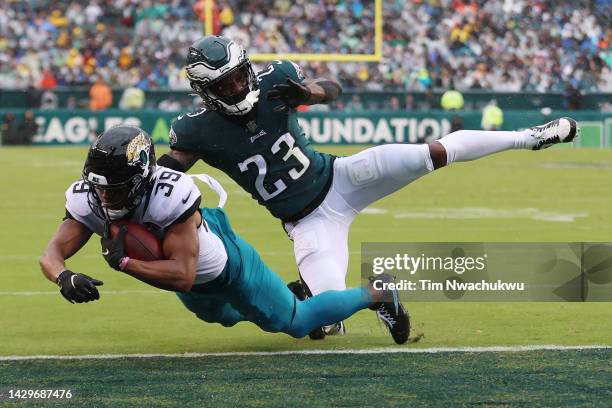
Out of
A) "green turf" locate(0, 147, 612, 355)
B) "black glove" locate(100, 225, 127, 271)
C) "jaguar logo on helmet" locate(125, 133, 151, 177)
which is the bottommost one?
"green turf" locate(0, 147, 612, 355)

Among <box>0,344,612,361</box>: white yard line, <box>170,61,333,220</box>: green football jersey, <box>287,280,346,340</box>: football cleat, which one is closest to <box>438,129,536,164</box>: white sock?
<box>170,61,333,220</box>: green football jersey

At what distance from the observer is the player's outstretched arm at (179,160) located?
6129mm

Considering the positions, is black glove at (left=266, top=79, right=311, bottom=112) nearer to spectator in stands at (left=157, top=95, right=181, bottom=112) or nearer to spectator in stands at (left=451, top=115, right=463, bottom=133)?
spectator in stands at (left=451, top=115, right=463, bottom=133)

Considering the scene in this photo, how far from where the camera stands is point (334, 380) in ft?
16.0

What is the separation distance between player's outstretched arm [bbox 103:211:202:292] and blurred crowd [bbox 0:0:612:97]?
63.7 ft

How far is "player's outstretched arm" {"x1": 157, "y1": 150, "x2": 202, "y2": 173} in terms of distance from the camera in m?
6.13

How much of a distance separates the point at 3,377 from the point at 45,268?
0.49m

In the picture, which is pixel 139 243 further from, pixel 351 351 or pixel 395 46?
pixel 395 46

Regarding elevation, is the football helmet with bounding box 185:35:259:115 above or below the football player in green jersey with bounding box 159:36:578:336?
above

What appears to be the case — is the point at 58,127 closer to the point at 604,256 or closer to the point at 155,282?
the point at 604,256

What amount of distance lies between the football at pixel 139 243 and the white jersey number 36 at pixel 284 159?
4.42 ft

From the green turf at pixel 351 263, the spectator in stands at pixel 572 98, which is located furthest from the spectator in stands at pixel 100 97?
the spectator in stands at pixel 572 98

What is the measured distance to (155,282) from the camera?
16.1 ft

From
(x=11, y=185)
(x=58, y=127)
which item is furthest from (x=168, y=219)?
(x=58, y=127)
